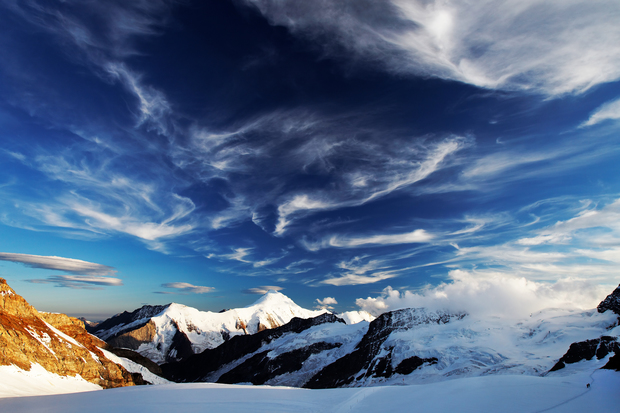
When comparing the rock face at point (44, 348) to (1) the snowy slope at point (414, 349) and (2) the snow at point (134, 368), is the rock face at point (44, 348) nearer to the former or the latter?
(2) the snow at point (134, 368)

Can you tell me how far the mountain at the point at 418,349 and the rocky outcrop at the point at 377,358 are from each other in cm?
45

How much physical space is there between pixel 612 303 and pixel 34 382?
21973 centimetres

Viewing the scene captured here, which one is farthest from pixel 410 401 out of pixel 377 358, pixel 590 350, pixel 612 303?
pixel 612 303

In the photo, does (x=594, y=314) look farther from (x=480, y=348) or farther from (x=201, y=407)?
(x=201, y=407)

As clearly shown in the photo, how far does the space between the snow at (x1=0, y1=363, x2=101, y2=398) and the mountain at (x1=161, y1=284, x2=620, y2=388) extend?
87.2 m

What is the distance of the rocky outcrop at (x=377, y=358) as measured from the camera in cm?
12044

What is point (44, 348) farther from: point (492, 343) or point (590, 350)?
point (492, 343)

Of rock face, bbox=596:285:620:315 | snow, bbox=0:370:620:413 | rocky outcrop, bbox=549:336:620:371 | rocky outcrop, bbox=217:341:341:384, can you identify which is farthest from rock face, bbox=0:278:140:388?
rock face, bbox=596:285:620:315

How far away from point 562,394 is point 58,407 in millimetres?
40041

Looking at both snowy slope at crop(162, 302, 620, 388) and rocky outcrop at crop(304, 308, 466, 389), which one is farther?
rocky outcrop at crop(304, 308, 466, 389)

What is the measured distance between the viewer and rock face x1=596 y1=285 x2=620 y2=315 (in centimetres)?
12569

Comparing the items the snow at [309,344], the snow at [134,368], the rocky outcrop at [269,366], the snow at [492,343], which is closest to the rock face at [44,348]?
the snow at [134,368]

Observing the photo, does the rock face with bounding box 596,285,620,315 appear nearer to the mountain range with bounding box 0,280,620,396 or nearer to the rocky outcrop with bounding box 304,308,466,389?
the mountain range with bounding box 0,280,620,396

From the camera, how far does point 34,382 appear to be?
2601 inches
